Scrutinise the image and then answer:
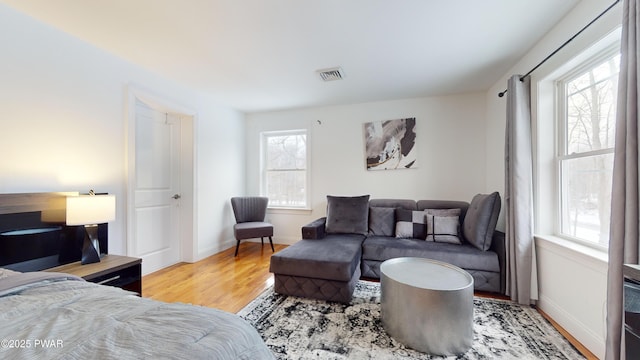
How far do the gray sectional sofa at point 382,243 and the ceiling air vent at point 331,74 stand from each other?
1.58 m

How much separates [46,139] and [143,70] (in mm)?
1187

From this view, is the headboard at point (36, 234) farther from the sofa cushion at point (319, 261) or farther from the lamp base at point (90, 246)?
the sofa cushion at point (319, 261)

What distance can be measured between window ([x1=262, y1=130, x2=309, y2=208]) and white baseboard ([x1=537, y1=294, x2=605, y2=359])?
3115 millimetres

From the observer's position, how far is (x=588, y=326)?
170 cm

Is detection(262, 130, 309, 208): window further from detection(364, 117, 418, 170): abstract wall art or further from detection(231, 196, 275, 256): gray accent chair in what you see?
detection(364, 117, 418, 170): abstract wall art

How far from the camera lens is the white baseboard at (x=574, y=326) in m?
1.61

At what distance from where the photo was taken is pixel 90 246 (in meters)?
2.03

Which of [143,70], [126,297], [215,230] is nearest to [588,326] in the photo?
[126,297]

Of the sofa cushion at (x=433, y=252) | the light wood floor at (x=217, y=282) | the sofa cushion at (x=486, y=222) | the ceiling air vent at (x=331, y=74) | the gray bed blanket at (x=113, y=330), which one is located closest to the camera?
the gray bed blanket at (x=113, y=330)

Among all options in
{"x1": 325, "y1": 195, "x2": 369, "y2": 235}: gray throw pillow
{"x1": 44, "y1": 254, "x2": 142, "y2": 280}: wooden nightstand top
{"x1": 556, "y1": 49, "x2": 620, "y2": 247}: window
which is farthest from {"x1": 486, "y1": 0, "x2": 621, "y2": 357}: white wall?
{"x1": 44, "y1": 254, "x2": 142, "y2": 280}: wooden nightstand top

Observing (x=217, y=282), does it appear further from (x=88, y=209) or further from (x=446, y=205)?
(x=446, y=205)

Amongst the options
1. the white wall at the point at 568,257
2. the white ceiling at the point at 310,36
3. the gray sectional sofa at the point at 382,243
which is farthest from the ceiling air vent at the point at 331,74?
the white wall at the point at 568,257

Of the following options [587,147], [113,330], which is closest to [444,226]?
[587,147]

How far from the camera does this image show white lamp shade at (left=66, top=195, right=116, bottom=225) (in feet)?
6.28
